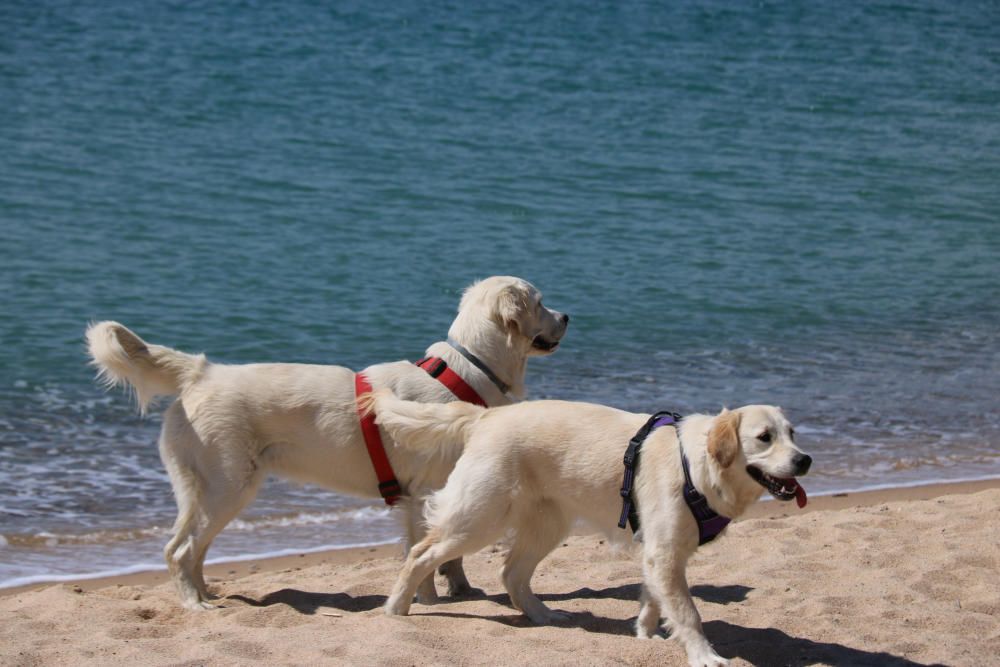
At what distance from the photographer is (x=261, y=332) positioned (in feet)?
39.6

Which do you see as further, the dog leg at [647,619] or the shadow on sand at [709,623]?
the dog leg at [647,619]

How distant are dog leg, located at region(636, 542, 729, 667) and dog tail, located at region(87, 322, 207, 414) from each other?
8.08 feet

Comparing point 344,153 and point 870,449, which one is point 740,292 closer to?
point 870,449

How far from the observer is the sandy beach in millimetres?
5312

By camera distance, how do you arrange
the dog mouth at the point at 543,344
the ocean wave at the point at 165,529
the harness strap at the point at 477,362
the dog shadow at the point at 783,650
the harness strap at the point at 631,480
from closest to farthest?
the dog shadow at the point at 783,650 < the harness strap at the point at 631,480 < the harness strap at the point at 477,362 < the dog mouth at the point at 543,344 < the ocean wave at the point at 165,529

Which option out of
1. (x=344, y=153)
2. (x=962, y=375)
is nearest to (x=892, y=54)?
A: (x=344, y=153)

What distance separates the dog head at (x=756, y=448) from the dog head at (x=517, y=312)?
1633mm

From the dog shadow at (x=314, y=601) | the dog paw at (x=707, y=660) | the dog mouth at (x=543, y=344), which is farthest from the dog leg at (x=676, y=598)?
the dog mouth at (x=543, y=344)

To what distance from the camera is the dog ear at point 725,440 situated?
17.4 ft

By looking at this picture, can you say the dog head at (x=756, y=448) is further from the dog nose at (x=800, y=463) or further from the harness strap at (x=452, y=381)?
the harness strap at (x=452, y=381)

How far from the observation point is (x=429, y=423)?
595 centimetres

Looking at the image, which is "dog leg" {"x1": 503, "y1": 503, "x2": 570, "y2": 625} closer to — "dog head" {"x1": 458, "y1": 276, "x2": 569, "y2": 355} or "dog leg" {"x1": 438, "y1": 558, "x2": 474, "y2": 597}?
"dog leg" {"x1": 438, "y1": 558, "x2": 474, "y2": 597}

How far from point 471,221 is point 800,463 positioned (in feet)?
36.2

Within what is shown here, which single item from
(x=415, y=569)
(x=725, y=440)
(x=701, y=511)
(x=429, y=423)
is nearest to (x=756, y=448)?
(x=725, y=440)
